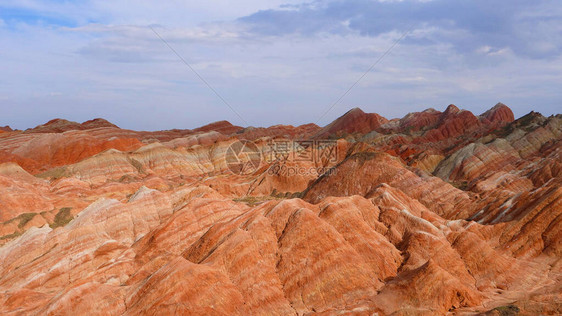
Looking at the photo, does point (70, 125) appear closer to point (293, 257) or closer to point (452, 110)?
point (452, 110)

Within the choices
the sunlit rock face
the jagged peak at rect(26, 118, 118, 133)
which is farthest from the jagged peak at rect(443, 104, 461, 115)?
the jagged peak at rect(26, 118, 118, 133)

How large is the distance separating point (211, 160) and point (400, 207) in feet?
311

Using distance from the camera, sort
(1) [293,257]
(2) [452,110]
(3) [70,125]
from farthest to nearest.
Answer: (2) [452,110]
(3) [70,125]
(1) [293,257]

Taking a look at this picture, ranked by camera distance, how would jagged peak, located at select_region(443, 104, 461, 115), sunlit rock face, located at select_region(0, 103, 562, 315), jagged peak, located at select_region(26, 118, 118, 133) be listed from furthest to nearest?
jagged peak, located at select_region(443, 104, 461, 115) → jagged peak, located at select_region(26, 118, 118, 133) → sunlit rock face, located at select_region(0, 103, 562, 315)

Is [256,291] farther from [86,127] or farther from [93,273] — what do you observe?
[86,127]

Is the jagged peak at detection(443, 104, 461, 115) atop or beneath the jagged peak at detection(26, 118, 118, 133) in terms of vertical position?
beneath

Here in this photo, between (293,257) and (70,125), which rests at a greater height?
(70,125)

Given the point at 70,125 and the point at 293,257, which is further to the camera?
the point at 70,125

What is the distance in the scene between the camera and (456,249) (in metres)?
34.3

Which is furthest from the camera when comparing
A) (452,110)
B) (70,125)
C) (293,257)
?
(452,110)

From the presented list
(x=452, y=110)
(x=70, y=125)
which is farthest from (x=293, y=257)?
(x=70, y=125)

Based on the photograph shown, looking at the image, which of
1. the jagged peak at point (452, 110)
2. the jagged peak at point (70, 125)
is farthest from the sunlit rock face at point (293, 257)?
the jagged peak at point (452, 110)

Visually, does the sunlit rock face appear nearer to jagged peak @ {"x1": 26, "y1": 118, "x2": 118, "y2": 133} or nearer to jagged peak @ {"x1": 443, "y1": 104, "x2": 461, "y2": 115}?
jagged peak @ {"x1": 26, "y1": 118, "x2": 118, "y2": 133}

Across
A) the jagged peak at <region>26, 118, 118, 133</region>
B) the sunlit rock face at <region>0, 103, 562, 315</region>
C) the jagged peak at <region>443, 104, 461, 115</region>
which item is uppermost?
the jagged peak at <region>26, 118, 118, 133</region>
